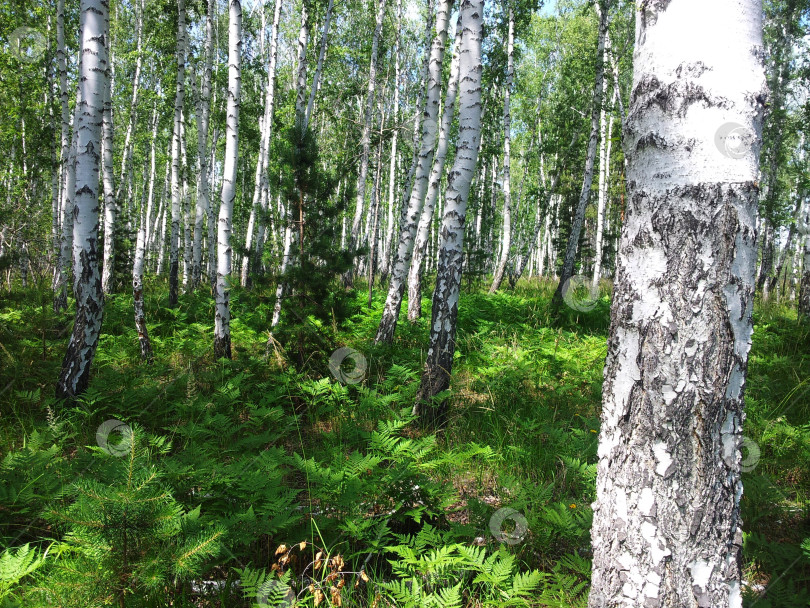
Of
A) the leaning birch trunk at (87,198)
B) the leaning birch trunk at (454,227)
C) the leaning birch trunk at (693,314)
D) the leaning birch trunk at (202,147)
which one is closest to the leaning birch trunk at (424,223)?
the leaning birch trunk at (454,227)

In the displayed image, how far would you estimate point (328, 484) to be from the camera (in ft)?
7.76

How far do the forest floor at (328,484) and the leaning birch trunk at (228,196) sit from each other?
0.47 m

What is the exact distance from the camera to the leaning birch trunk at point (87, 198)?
435 cm

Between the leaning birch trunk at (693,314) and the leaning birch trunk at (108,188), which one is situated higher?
the leaning birch trunk at (108,188)

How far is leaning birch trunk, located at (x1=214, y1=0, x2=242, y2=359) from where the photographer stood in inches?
238

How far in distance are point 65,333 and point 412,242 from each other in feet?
17.9

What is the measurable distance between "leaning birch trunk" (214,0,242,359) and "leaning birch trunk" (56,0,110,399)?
1.67 m

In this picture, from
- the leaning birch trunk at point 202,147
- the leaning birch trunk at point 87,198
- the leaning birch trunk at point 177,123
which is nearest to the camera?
the leaning birch trunk at point 87,198

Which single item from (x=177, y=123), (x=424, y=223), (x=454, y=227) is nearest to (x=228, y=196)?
(x=424, y=223)

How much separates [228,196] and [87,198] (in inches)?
82.1

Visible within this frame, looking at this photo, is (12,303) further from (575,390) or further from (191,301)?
(575,390)

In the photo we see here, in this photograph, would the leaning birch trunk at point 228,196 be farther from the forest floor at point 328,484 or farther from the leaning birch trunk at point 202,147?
the leaning birch trunk at point 202,147

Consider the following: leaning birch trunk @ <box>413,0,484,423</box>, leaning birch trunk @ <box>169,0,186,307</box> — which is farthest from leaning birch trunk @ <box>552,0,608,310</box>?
leaning birch trunk @ <box>169,0,186,307</box>

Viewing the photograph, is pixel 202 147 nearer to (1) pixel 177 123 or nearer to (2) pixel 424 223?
(1) pixel 177 123
